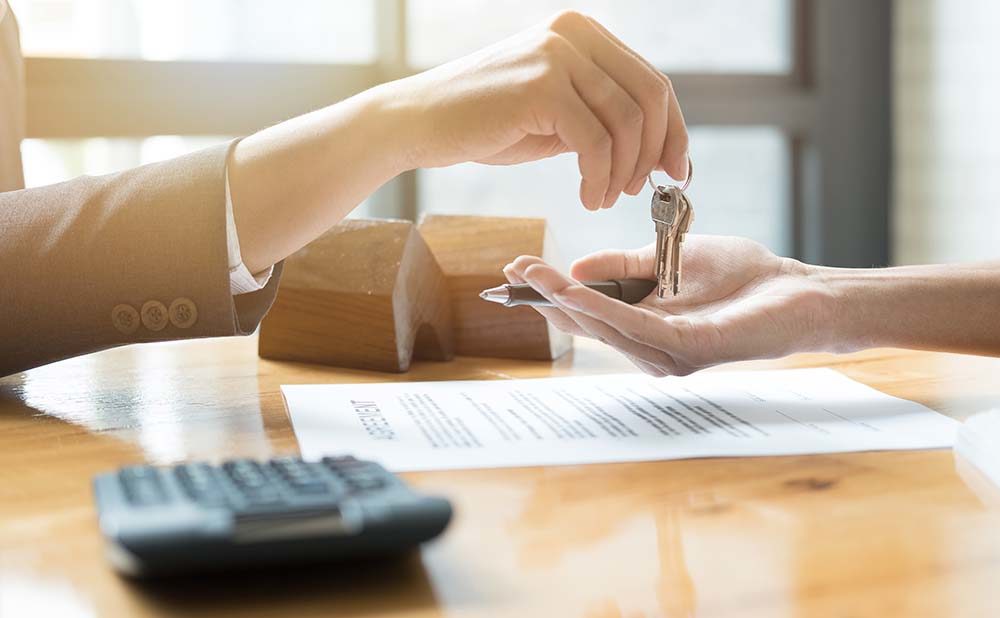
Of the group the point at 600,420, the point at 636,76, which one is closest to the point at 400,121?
the point at 636,76

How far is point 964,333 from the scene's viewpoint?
39.8 inches

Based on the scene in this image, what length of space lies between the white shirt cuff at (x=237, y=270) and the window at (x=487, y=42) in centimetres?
133

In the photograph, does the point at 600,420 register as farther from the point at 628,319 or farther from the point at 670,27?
the point at 670,27

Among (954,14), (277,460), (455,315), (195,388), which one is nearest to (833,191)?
(954,14)

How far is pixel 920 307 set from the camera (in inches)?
39.6

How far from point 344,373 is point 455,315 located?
Answer: 158mm

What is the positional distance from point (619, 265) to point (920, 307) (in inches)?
10.5

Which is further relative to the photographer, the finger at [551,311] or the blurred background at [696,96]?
the blurred background at [696,96]

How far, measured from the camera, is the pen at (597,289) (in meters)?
0.91

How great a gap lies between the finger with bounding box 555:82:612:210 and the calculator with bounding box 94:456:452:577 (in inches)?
17.2

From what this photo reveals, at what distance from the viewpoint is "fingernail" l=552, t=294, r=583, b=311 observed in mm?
843

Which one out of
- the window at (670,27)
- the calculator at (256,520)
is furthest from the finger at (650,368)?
the window at (670,27)

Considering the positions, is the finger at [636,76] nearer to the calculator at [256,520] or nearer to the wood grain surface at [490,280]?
the wood grain surface at [490,280]

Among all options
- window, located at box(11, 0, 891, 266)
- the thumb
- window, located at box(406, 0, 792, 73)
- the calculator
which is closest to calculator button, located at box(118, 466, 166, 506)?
the calculator
